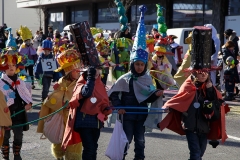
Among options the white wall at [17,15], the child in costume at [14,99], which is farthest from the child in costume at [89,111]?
the white wall at [17,15]

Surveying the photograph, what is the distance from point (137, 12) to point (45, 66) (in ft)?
77.0

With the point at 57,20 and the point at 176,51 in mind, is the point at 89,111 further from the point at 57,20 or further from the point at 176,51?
the point at 57,20

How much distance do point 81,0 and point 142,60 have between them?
33132 millimetres

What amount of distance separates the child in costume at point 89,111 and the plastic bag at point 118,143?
17.2 inches

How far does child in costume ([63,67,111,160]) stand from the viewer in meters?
5.89

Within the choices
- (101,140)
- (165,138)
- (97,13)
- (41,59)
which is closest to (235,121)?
(165,138)

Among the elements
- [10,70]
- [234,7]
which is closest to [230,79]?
[10,70]

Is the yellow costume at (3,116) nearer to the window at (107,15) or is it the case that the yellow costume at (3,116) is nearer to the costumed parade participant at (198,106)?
the costumed parade participant at (198,106)

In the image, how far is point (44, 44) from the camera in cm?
1212

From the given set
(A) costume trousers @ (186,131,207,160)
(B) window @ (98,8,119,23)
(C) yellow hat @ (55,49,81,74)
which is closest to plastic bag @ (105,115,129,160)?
(A) costume trousers @ (186,131,207,160)

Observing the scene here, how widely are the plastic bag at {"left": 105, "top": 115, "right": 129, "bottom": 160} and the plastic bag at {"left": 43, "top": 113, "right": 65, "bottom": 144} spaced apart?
0.71 meters

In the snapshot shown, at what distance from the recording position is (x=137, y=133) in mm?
6582

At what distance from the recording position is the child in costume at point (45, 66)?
12.0 m

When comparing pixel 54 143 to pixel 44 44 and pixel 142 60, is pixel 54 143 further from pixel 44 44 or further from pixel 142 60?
pixel 44 44
